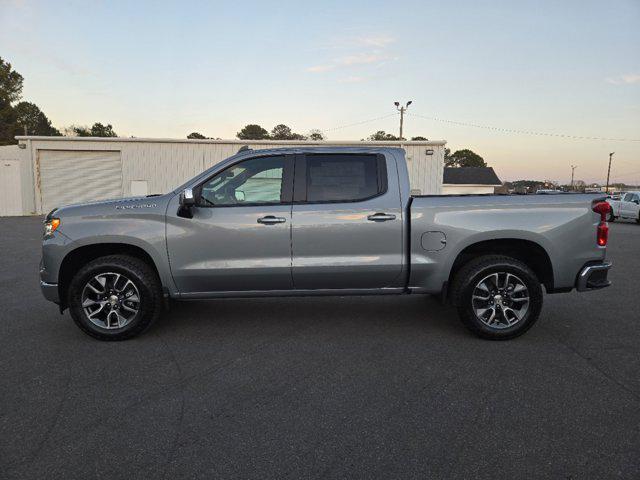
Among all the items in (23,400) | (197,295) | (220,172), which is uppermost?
(220,172)

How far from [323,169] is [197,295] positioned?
5.96 ft

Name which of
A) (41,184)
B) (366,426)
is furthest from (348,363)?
(41,184)

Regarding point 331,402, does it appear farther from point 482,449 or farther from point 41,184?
point 41,184

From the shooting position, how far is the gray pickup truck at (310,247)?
4293mm

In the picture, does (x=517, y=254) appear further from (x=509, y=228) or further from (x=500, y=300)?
(x=500, y=300)

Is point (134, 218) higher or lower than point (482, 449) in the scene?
higher

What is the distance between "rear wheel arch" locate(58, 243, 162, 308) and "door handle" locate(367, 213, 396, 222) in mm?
2182

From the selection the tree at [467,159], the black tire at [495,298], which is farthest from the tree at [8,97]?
the tree at [467,159]

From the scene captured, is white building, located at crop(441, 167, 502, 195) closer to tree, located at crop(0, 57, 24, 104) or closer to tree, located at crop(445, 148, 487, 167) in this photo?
tree, located at crop(445, 148, 487, 167)

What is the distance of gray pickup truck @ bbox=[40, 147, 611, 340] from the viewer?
429cm

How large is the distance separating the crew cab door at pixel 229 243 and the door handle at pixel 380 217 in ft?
2.68

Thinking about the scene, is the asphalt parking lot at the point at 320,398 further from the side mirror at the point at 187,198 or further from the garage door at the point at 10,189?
the garage door at the point at 10,189

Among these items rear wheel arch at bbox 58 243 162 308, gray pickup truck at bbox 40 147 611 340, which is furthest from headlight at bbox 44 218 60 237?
rear wheel arch at bbox 58 243 162 308

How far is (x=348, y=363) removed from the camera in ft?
12.4
